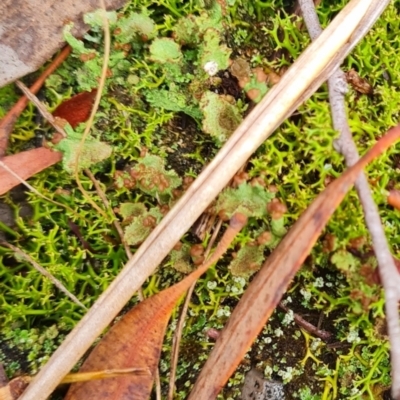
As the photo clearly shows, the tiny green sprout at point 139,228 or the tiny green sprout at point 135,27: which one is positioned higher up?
the tiny green sprout at point 135,27

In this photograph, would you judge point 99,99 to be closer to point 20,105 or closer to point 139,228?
point 20,105

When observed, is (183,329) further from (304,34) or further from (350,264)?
(304,34)

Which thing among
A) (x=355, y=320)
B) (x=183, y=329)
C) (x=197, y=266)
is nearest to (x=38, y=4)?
(x=197, y=266)

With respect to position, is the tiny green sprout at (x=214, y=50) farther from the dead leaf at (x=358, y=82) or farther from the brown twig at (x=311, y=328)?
the brown twig at (x=311, y=328)

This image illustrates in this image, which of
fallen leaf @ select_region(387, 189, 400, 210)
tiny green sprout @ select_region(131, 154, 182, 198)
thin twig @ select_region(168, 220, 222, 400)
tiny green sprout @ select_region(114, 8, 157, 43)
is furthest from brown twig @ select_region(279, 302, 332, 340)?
tiny green sprout @ select_region(114, 8, 157, 43)

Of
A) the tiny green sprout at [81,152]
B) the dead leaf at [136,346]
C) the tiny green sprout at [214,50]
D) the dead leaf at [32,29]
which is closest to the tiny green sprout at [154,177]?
the tiny green sprout at [81,152]

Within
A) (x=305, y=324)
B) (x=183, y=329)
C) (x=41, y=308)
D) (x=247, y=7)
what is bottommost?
(x=41, y=308)
